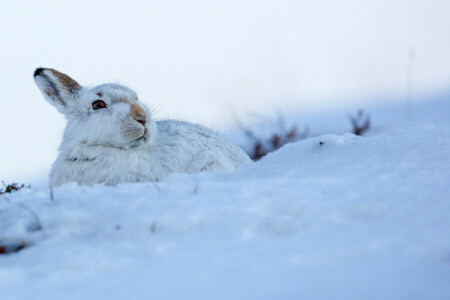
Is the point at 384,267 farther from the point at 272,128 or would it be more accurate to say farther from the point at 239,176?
the point at 272,128

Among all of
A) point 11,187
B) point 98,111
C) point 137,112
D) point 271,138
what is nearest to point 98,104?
point 98,111

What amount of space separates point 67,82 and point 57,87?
0.10 meters

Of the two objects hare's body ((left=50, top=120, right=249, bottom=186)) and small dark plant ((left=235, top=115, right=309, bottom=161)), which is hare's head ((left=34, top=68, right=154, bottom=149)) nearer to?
hare's body ((left=50, top=120, right=249, bottom=186))

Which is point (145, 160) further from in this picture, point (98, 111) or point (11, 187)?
point (11, 187)

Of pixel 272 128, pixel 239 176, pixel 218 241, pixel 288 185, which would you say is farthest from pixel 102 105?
pixel 272 128

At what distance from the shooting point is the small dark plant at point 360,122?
33.0 ft

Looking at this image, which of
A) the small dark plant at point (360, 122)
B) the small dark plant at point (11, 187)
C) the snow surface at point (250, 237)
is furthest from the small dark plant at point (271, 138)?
the snow surface at point (250, 237)

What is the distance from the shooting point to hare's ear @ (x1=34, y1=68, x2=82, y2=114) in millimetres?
4875

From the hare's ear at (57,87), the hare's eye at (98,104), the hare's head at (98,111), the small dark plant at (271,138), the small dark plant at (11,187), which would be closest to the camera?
the hare's head at (98,111)

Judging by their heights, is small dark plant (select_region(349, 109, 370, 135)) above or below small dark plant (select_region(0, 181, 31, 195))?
below

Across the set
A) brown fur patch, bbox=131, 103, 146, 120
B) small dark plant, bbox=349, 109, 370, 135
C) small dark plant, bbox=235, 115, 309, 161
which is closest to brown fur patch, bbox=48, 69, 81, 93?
brown fur patch, bbox=131, 103, 146, 120

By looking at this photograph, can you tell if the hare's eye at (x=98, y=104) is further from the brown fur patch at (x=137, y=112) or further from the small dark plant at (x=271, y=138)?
the small dark plant at (x=271, y=138)

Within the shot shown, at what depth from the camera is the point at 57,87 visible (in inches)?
193

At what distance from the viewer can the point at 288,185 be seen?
104 inches
